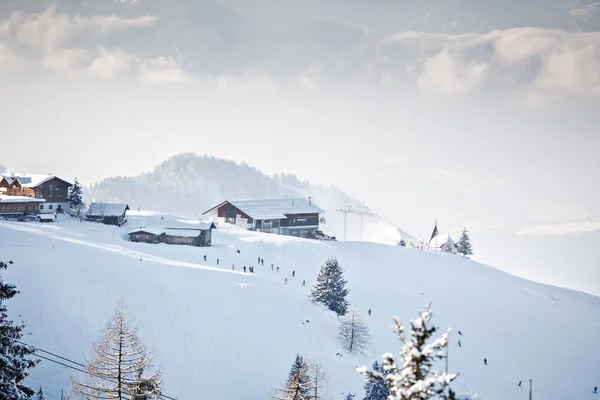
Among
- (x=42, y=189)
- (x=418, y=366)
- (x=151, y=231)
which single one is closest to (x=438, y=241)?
(x=151, y=231)

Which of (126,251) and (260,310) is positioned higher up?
(126,251)

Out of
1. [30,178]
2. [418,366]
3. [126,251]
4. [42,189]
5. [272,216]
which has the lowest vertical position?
[126,251]

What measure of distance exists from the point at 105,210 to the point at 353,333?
46.8 m

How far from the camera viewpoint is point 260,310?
145 feet

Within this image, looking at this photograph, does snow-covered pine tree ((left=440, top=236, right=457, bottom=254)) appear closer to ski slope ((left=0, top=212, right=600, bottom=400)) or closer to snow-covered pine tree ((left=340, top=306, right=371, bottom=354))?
ski slope ((left=0, top=212, right=600, bottom=400))

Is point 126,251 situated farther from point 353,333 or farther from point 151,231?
point 353,333

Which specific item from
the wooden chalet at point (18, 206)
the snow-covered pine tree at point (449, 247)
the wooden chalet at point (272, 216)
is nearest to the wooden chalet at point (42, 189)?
the wooden chalet at point (18, 206)

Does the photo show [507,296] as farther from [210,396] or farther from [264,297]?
[210,396]

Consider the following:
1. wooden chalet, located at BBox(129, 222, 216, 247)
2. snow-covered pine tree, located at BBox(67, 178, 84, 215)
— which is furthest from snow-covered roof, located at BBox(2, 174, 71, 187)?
wooden chalet, located at BBox(129, 222, 216, 247)

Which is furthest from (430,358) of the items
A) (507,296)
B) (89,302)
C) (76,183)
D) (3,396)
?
(76,183)

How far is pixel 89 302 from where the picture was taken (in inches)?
1544

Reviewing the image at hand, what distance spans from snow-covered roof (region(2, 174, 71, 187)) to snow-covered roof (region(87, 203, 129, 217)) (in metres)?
7.34

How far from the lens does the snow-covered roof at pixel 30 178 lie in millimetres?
73025

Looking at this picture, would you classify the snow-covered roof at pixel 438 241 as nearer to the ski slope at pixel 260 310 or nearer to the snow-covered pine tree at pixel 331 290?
the ski slope at pixel 260 310
